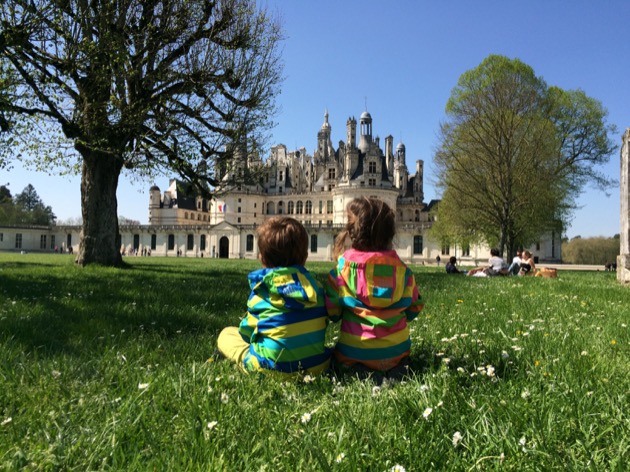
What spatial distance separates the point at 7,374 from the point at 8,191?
97923 millimetres

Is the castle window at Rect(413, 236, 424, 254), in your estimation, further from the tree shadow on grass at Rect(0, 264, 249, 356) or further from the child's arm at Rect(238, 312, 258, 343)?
the child's arm at Rect(238, 312, 258, 343)

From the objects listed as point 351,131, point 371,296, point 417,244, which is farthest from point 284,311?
point 351,131

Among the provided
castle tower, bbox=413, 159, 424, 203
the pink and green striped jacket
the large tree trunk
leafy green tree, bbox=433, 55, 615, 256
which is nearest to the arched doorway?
castle tower, bbox=413, 159, 424, 203

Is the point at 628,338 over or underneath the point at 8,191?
underneath

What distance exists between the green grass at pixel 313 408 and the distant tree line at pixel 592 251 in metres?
80.3

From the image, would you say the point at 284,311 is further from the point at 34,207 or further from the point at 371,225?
the point at 34,207

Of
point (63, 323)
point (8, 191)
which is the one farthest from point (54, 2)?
point (8, 191)

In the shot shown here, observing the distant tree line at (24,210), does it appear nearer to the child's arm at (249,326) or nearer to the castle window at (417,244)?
the castle window at (417,244)

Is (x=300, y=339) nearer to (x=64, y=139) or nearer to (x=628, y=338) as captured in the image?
(x=628, y=338)

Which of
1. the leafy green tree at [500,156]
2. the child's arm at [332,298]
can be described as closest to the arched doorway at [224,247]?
the leafy green tree at [500,156]

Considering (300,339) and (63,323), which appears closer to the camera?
(300,339)

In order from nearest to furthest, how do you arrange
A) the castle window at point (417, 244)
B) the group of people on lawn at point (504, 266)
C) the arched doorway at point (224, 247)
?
the group of people on lawn at point (504, 266) < the castle window at point (417, 244) < the arched doorway at point (224, 247)

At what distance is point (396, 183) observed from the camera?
7762 centimetres

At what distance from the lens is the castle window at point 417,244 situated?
6203 cm
